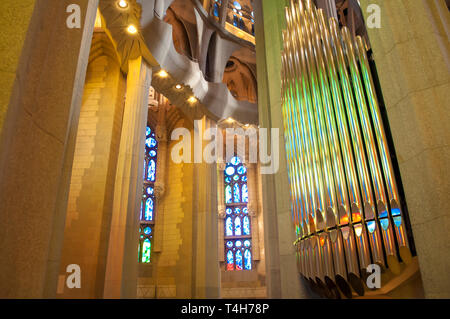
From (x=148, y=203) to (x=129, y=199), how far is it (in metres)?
9.97

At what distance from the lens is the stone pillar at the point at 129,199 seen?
803 centimetres

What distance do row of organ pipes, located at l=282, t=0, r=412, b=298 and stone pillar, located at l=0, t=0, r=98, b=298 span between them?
2579mm

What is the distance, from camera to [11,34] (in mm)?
1942

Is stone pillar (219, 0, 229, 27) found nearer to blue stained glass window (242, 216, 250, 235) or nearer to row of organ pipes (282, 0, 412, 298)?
row of organ pipes (282, 0, 412, 298)

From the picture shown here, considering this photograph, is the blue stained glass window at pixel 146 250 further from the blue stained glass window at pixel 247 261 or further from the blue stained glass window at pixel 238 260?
the blue stained glass window at pixel 247 261

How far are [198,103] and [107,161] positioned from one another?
4.48 metres

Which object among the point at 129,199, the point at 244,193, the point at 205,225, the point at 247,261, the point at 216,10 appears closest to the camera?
the point at 129,199

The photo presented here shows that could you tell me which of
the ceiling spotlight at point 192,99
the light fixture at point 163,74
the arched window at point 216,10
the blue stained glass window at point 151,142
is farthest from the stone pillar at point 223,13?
the blue stained glass window at point 151,142

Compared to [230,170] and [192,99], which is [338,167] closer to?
[192,99]

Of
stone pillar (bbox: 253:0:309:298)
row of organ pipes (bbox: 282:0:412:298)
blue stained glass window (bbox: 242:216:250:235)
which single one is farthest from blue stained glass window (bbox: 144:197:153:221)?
row of organ pipes (bbox: 282:0:412:298)

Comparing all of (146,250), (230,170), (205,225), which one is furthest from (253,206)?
(205,225)

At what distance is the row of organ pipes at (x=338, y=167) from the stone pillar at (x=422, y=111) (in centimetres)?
32

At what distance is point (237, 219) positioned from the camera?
21.2 m
